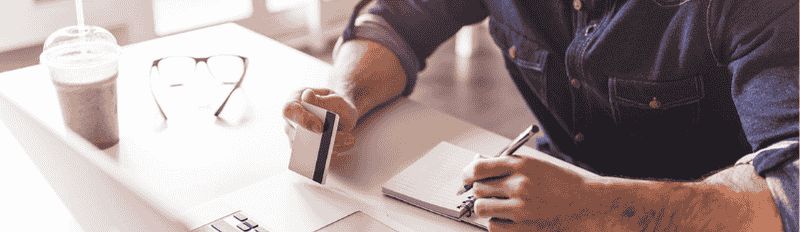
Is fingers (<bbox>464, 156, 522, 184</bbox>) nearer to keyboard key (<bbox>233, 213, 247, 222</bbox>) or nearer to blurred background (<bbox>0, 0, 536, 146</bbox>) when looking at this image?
keyboard key (<bbox>233, 213, 247, 222</bbox>)

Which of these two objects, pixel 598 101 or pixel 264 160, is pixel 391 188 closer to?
pixel 264 160

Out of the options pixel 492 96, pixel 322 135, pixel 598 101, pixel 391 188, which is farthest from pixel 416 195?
pixel 492 96

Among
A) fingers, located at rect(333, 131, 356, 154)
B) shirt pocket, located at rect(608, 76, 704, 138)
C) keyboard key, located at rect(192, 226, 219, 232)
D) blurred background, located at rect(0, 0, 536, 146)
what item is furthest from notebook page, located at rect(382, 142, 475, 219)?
blurred background, located at rect(0, 0, 536, 146)

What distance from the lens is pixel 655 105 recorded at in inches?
39.8

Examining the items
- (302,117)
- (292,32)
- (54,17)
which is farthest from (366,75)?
(292,32)

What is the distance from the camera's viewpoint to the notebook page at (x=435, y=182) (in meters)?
0.75

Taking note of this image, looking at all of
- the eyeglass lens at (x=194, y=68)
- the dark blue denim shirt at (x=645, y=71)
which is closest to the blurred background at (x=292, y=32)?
the eyeglass lens at (x=194, y=68)

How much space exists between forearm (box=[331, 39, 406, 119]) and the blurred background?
1354mm

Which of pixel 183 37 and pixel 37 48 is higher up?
pixel 183 37

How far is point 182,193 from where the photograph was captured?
30.4 inches

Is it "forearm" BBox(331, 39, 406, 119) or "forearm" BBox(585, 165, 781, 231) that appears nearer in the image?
"forearm" BBox(585, 165, 781, 231)

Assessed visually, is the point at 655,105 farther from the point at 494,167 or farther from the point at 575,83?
the point at 494,167

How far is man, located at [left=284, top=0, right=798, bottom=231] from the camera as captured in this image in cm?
70

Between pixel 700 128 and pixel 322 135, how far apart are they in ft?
2.20
